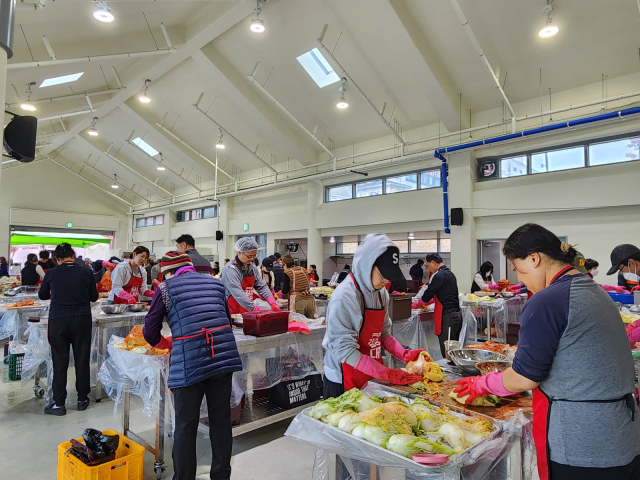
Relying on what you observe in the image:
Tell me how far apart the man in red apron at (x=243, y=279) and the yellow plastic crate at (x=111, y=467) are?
1622 millimetres

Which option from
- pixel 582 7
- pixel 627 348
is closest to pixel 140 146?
pixel 582 7

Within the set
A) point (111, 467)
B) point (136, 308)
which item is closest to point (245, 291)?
point (136, 308)

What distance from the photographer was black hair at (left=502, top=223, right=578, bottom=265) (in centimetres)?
149

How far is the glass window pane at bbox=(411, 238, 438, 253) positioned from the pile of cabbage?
34.9ft

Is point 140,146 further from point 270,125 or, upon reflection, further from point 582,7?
point 582,7

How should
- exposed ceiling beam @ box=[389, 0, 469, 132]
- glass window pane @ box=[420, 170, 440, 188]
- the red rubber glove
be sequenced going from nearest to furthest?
the red rubber glove, exposed ceiling beam @ box=[389, 0, 469, 132], glass window pane @ box=[420, 170, 440, 188]

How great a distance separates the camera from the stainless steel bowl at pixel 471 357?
237cm

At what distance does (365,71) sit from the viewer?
9.38 metres

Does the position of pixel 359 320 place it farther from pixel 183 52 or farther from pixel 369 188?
pixel 369 188

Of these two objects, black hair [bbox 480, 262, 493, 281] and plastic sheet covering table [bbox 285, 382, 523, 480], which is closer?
plastic sheet covering table [bbox 285, 382, 523, 480]

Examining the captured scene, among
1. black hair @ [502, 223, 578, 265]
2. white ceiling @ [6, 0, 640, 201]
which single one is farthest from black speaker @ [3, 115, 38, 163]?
white ceiling @ [6, 0, 640, 201]

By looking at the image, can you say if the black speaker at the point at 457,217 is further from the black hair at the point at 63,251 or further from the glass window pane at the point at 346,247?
the black hair at the point at 63,251

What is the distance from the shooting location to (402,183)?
37.8ft

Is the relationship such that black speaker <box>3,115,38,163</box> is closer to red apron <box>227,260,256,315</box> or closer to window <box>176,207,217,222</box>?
red apron <box>227,260,256,315</box>
